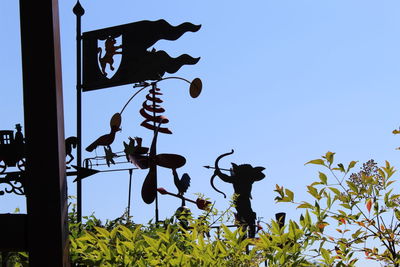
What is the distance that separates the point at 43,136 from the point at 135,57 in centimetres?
365

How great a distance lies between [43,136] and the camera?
2.12 m

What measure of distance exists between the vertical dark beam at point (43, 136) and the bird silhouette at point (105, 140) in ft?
11.3

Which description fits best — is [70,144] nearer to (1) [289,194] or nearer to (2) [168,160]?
(2) [168,160]

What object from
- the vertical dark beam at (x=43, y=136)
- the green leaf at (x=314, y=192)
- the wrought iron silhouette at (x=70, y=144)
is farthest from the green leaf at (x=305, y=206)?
the wrought iron silhouette at (x=70, y=144)

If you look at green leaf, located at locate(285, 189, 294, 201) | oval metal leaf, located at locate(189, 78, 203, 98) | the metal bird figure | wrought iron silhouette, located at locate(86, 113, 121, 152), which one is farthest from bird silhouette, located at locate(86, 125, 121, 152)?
green leaf, located at locate(285, 189, 294, 201)

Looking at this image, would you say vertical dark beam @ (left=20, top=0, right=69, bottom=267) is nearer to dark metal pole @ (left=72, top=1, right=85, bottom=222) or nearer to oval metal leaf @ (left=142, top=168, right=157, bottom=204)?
dark metal pole @ (left=72, top=1, right=85, bottom=222)

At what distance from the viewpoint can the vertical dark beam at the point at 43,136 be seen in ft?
6.95

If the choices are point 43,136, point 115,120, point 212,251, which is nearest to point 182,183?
point 115,120

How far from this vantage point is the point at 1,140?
14.5ft

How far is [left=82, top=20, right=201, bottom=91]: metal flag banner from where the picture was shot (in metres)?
5.58

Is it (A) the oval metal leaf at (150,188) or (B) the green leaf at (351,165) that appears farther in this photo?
(A) the oval metal leaf at (150,188)

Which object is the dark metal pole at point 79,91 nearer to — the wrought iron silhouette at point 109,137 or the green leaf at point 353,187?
the wrought iron silhouette at point 109,137

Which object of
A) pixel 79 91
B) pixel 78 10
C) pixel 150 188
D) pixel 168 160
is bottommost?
pixel 150 188

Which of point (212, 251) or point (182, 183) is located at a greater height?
point (182, 183)
